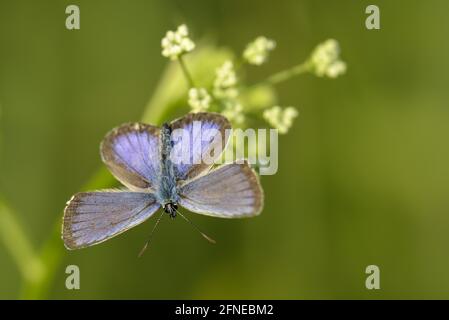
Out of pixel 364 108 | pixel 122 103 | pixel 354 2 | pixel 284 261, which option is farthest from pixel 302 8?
pixel 284 261

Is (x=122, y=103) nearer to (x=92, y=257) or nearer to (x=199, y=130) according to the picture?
(x=92, y=257)

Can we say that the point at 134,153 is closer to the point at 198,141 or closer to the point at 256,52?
the point at 198,141

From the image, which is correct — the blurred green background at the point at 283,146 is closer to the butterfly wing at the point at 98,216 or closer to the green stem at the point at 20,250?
the green stem at the point at 20,250

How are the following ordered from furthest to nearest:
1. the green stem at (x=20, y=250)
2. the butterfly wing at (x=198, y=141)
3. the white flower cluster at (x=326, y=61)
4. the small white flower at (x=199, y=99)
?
the white flower cluster at (x=326, y=61) < the green stem at (x=20, y=250) < the small white flower at (x=199, y=99) < the butterfly wing at (x=198, y=141)

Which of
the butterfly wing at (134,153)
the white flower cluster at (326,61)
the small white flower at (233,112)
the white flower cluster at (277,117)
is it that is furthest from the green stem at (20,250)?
the white flower cluster at (326,61)

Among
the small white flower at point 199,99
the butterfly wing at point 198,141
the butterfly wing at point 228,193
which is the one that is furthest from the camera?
the small white flower at point 199,99

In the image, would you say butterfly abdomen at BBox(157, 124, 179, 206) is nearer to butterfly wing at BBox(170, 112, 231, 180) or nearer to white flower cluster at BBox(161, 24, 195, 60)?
butterfly wing at BBox(170, 112, 231, 180)
